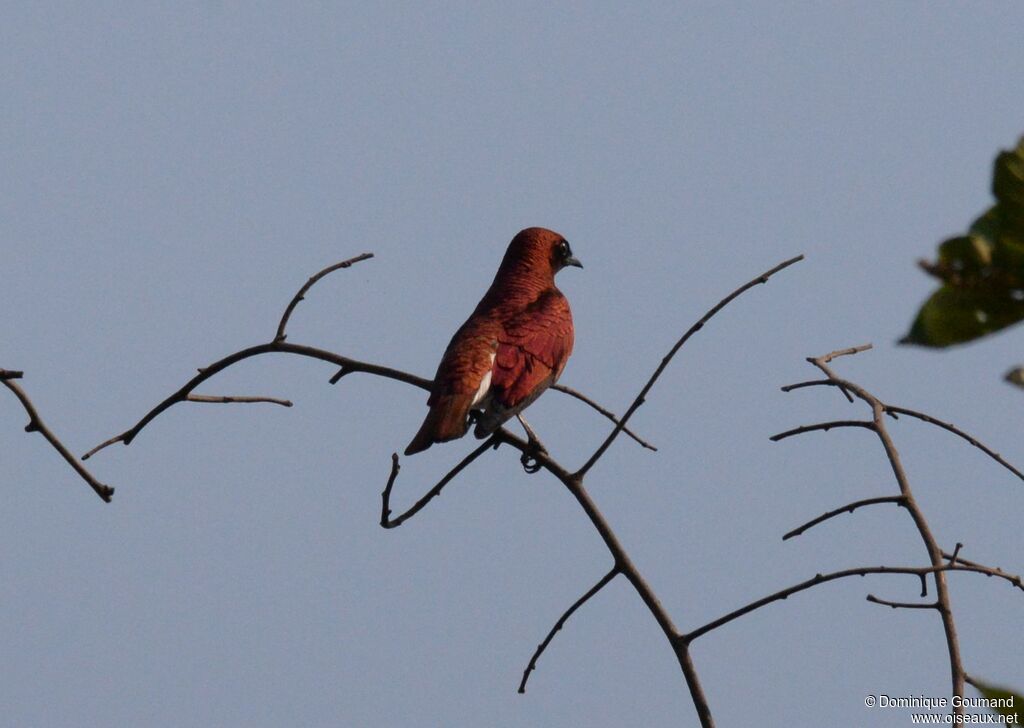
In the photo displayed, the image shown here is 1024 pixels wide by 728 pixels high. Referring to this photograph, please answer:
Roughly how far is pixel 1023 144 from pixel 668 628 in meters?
2.70

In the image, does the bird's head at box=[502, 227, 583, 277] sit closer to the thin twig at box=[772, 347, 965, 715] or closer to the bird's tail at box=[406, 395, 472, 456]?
the bird's tail at box=[406, 395, 472, 456]

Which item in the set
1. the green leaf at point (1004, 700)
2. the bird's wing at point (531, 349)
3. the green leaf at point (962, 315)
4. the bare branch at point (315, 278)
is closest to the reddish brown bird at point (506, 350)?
the bird's wing at point (531, 349)

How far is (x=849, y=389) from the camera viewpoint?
409 centimetres

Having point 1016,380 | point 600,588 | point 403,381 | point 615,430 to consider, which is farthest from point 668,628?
point 1016,380

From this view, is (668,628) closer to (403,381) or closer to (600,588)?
(600,588)

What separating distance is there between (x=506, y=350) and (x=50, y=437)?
3.47 meters

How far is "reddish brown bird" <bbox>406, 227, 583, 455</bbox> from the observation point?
6.25 m

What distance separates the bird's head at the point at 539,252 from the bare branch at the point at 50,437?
5.07 metres

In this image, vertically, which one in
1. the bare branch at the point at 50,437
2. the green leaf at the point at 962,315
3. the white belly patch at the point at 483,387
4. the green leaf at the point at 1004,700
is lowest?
the green leaf at the point at 1004,700

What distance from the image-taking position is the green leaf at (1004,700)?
4.33 ft

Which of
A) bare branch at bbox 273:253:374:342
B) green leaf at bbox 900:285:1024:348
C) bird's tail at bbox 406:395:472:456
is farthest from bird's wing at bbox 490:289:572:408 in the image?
green leaf at bbox 900:285:1024:348

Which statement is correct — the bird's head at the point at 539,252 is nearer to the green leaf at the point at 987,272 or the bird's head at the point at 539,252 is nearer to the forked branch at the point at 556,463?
the forked branch at the point at 556,463

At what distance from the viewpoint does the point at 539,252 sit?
347 inches

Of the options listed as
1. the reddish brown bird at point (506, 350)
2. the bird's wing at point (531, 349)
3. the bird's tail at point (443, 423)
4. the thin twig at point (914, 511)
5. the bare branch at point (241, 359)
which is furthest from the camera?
the bird's wing at point (531, 349)
